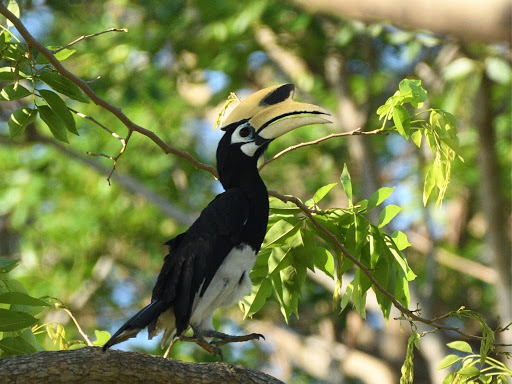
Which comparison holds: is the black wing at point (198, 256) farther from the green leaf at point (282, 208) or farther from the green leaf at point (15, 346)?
the green leaf at point (15, 346)

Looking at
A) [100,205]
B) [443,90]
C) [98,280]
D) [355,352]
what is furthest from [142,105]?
[355,352]

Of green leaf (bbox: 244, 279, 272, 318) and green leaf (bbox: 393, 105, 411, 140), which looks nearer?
green leaf (bbox: 393, 105, 411, 140)

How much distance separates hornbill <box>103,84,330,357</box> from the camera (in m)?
2.97

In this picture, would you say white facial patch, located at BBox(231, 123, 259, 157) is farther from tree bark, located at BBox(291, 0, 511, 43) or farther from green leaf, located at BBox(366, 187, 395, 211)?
tree bark, located at BBox(291, 0, 511, 43)

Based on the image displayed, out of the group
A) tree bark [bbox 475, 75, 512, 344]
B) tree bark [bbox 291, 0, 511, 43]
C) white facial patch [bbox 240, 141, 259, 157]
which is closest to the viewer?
tree bark [bbox 291, 0, 511, 43]

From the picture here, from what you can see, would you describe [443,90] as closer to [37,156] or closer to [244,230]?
[37,156]

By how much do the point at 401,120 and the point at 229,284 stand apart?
33.7 inches

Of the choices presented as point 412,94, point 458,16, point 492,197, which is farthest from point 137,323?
point 492,197

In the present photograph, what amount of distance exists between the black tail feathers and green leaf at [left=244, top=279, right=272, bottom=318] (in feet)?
A: 1.05

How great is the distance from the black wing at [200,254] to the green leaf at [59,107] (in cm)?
61

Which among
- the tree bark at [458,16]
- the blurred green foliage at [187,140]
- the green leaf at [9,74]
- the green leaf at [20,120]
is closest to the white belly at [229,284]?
the green leaf at [20,120]

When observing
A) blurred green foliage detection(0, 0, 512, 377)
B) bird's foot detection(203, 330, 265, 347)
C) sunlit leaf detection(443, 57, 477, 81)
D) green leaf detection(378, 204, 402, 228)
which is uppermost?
blurred green foliage detection(0, 0, 512, 377)

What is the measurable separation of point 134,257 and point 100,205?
139cm

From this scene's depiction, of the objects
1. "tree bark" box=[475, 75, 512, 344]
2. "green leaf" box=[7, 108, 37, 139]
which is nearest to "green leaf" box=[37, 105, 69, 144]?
"green leaf" box=[7, 108, 37, 139]
